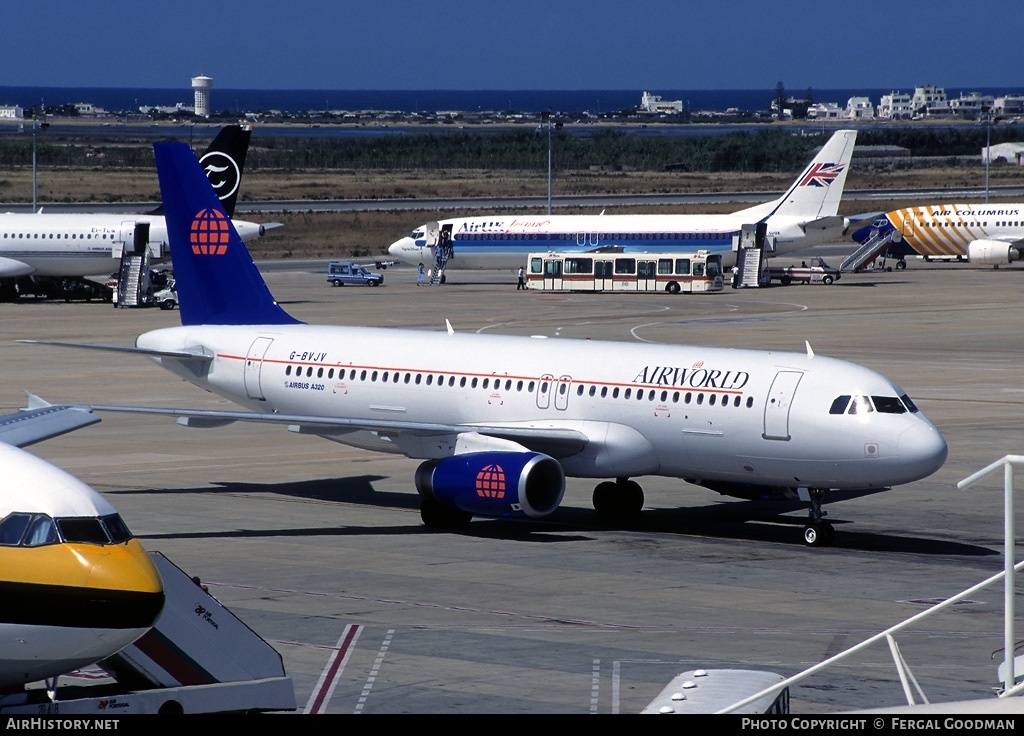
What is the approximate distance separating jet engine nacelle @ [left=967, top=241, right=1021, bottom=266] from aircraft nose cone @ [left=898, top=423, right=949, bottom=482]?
95.2 metres

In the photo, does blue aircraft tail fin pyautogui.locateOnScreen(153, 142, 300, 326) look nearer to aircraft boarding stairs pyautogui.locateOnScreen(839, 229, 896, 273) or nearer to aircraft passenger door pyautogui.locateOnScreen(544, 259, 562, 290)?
aircraft passenger door pyautogui.locateOnScreen(544, 259, 562, 290)

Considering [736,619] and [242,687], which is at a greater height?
[242,687]

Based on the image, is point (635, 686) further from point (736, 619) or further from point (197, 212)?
point (197, 212)

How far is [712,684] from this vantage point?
1485 cm

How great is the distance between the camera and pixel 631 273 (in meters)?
107

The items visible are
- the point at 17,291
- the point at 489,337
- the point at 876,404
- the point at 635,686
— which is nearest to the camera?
the point at 635,686

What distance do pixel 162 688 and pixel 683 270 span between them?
90201mm

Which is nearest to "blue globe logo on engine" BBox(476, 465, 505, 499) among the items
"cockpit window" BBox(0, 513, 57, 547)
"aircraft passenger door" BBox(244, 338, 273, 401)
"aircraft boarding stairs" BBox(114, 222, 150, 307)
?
"aircraft passenger door" BBox(244, 338, 273, 401)

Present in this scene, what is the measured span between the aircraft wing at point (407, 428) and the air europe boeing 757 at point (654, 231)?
75842mm

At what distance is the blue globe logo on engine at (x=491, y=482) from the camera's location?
32.6m

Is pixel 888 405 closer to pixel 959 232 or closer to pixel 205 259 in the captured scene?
pixel 205 259

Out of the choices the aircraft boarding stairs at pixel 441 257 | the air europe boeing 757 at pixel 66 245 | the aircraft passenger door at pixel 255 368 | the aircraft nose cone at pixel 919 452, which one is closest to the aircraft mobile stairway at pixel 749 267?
the aircraft boarding stairs at pixel 441 257
